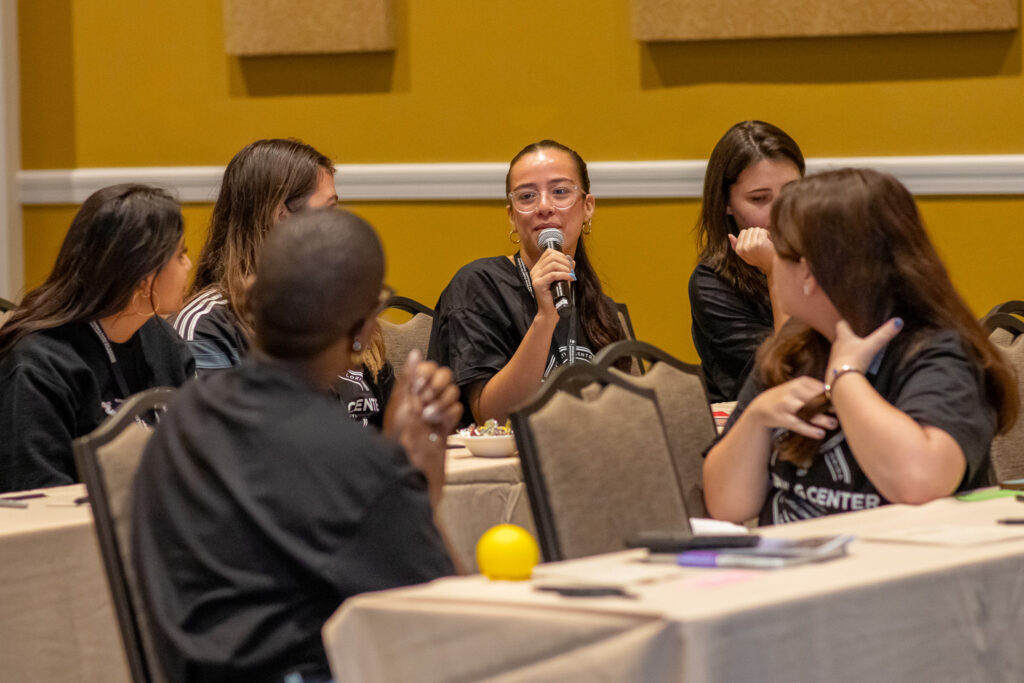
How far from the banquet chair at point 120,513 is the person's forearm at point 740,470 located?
3.13 ft

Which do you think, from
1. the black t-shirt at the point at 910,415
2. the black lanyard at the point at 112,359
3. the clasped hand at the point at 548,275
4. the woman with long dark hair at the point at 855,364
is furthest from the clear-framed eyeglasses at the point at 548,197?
the black t-shirt at the point at 910,415

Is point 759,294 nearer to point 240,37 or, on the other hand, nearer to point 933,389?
point 933,389

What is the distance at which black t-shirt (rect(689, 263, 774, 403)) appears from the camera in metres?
3.71

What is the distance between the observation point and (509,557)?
1553 mm

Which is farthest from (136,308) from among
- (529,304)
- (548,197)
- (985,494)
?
(985,494)

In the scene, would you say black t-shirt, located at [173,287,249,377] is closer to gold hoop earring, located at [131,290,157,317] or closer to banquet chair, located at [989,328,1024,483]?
gold hoop earring, located at [131,290,157,317]

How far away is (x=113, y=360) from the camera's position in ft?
9.53

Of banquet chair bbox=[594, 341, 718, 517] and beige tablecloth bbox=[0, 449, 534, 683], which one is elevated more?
banquet chair bbox=[594, 341, 718, 517]

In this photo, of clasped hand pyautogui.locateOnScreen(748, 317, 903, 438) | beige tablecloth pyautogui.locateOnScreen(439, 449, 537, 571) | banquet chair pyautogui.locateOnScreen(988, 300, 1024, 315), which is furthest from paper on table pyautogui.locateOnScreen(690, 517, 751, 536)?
banquet chair pyautogui.locateOnScreen(988, 300, 1024, 315)

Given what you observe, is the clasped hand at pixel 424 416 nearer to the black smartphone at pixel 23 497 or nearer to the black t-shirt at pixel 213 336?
the black smartphone at pixel 23 497

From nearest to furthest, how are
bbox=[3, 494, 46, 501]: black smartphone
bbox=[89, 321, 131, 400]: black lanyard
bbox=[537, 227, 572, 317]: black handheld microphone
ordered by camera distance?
bbox=[3, 494, 46, 501]: black smartphone → bbox=[89, 321, 131, 400]: black lanyard → bbox=[537, 227, 572, 317]: black handheld microphone

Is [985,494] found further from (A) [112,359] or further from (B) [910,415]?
(A) [112,359]

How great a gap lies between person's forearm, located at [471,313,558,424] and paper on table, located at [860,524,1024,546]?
155cm

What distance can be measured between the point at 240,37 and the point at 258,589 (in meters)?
3.80
